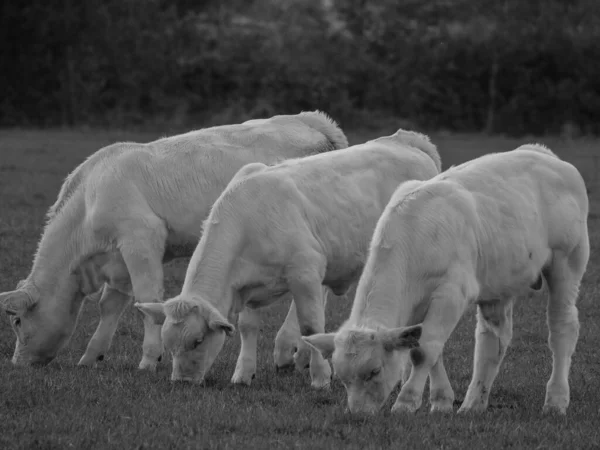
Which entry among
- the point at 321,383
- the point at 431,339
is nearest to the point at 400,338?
the point at 431,339

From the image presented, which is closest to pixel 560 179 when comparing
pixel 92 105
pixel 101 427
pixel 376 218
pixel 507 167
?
pixel 507 167

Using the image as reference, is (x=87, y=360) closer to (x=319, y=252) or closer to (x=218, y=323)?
(x=218, y=323)

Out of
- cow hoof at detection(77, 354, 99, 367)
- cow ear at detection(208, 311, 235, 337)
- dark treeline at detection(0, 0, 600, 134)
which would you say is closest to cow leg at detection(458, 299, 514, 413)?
cow ear at detection(208, 311, 235, 337)

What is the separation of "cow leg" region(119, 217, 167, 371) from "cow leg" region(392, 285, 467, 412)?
3184mm

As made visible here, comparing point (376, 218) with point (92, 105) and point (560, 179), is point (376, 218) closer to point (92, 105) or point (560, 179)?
point (560, 179)

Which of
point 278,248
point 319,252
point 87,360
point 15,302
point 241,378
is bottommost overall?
point 87,360

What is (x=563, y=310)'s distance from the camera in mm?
9523

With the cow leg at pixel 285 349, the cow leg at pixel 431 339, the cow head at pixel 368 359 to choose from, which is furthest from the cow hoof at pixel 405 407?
the cow leg at pixel 285 349

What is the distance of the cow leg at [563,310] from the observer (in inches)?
369

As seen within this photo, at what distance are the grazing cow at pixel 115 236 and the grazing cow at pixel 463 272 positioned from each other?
304cm

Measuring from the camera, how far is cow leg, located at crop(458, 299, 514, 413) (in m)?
9.12

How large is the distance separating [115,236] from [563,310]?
4340 mm

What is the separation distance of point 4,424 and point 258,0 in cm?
5683

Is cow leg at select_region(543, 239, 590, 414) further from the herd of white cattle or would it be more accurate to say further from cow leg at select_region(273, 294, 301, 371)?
cow leg at select_region(273, 294, 301, 371)
